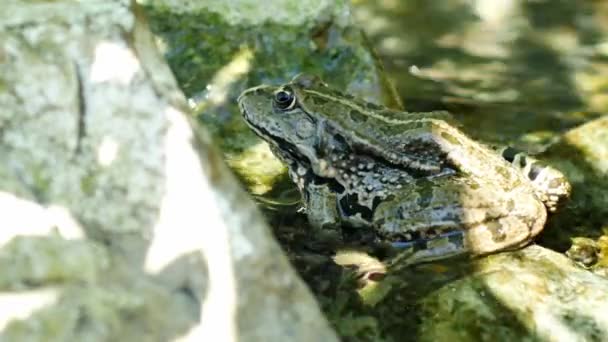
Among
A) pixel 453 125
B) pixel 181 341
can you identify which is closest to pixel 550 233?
pixel 453 125

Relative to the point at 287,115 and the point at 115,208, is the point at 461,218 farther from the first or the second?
the point at 115,208

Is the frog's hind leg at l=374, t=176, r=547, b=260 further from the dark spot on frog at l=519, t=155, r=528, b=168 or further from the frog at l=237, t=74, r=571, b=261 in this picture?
the dark spot on frog at l=519, t=155, r=528, b=168

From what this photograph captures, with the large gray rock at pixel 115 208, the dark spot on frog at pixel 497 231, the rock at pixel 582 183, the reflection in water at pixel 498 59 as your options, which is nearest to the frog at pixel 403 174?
the dark spot on frog at pixel 497 231

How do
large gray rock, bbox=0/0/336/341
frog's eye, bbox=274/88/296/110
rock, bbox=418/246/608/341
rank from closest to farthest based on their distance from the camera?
large gray rock, bbox=0/0/336/341
rock, bbox=418/246/608/341
frog's eye, bbox=274/88/296/110

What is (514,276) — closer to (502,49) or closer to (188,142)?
(188,142)

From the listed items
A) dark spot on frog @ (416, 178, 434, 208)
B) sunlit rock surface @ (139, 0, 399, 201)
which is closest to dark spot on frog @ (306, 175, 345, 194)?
dark spot on frog @ (416, 178, 434, 208)

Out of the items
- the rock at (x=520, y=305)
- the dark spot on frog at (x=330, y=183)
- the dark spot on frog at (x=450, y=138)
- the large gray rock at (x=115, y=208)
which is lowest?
the dark spot on frog at (x=330, y=183)

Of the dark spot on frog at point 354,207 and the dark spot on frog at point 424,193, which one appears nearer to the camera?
the dark spot on frog at point 424,193

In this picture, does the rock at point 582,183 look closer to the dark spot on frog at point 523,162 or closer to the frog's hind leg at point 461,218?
the dark spot on frog at point 523,162
